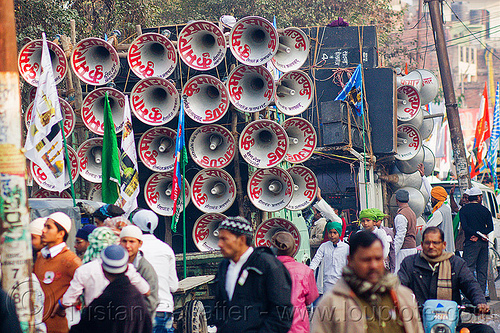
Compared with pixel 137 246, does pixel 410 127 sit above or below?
above

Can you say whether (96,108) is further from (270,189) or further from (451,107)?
(451,107)

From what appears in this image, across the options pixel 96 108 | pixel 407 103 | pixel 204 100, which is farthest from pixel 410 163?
pixel 96 108

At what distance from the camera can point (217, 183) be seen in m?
9.93

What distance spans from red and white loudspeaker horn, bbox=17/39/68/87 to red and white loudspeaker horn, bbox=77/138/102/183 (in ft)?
3.36

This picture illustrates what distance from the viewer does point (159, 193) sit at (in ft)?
33.0

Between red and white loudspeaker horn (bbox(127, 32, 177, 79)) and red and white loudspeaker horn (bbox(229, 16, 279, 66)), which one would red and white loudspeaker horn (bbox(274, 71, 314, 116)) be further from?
red and white loudspeaker horn (bbox(127, 32, 177, 79))

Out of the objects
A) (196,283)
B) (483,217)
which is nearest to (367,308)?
(196,283)

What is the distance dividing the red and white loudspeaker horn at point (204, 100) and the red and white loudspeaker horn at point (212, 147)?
7.4 inches

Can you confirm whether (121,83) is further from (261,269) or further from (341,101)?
(261,269)

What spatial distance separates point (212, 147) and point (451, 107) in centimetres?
647

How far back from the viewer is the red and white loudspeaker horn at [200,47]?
9852 millimetres

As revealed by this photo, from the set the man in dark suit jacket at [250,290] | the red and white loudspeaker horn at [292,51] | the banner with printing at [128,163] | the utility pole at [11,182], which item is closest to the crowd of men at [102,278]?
the utility pole at [11,182]

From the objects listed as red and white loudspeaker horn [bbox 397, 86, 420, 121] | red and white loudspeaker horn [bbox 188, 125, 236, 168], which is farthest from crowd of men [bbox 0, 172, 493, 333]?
red and white loudspeaker horn [bbox 397, 86, 420, 121]

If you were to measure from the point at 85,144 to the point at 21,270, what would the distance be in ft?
18.1
